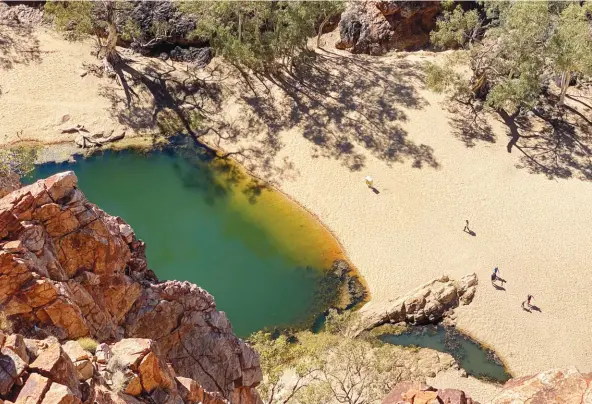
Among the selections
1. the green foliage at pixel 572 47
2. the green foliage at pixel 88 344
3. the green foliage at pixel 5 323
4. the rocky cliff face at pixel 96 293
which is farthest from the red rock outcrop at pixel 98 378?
the green foliage at pixel 572 47

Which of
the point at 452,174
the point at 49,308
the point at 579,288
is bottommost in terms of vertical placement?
the point at 579,288

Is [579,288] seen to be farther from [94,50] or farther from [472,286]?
[94,50]

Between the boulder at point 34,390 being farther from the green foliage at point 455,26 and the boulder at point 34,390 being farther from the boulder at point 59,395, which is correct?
the green foliage at point 455,26

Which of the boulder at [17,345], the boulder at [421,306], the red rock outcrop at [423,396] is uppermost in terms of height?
the boulder at [17,345]

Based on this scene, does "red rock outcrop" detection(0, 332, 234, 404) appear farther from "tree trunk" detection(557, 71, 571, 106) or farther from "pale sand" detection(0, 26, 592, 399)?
"tree trunk" detection(557, 71, 571, 106)

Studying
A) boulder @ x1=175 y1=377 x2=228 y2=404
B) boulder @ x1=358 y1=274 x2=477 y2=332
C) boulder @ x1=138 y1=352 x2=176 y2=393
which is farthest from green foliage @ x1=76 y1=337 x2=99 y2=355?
boulder @ x1=358 y1=274 x2=477 y2=332

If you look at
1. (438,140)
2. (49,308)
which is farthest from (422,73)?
(49,308)
